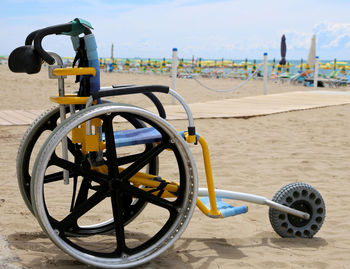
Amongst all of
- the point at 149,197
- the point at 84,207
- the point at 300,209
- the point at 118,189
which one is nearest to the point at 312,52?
the point at 300,209

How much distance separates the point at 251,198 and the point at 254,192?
1073 millimetres

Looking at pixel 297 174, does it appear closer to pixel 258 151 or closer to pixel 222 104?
pixel 258 151

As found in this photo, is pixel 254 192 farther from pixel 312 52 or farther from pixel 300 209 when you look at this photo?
pixel 312 52

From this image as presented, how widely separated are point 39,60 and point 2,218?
1.18 metres

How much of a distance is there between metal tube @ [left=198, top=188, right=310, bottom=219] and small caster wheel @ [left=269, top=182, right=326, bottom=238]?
0.07 metres

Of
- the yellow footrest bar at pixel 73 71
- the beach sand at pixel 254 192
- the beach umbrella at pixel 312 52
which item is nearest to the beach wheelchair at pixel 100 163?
the yellow footrest bar at pixel 73 71

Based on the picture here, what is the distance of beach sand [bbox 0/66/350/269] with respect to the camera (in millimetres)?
2348

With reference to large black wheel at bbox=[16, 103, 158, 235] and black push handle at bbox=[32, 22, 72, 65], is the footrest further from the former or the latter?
black push handle at bbox=[32, 22, 72, 65]

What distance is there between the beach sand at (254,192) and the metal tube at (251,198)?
7.3 inches

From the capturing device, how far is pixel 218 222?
119 inches

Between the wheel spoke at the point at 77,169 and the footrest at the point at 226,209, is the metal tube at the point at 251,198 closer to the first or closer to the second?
the footrest at the point at 226,209

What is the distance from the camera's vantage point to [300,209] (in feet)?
9.19

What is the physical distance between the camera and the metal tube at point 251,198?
257cm

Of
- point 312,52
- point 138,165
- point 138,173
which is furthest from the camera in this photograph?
point 312,52
